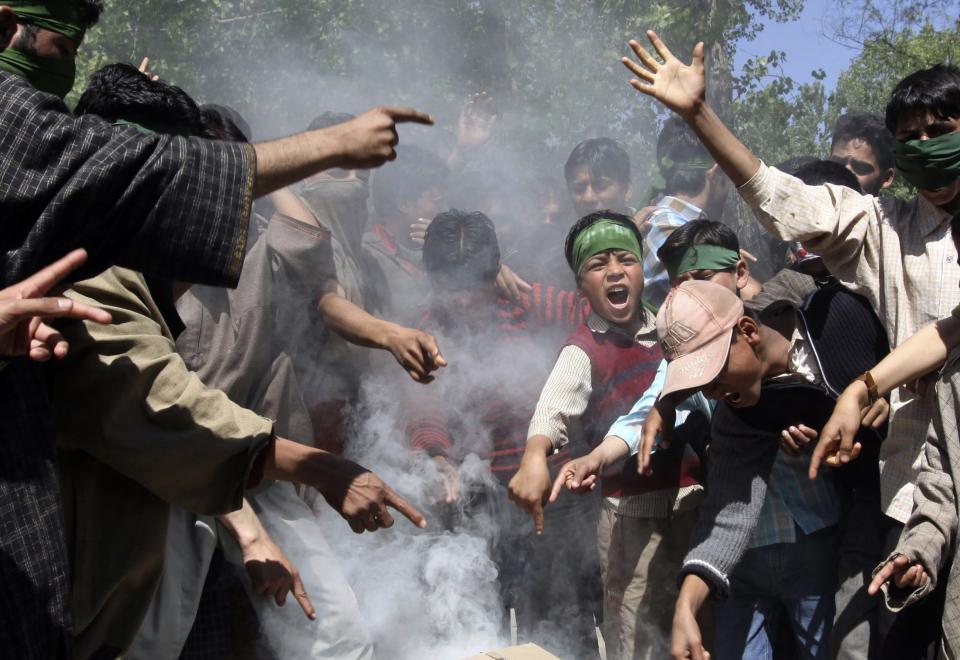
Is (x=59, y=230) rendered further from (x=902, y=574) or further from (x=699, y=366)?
(x=902, y=574)

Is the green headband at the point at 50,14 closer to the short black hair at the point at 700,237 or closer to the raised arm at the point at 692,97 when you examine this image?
the raised arm at the point at 692,97

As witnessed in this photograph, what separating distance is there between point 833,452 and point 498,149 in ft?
19.6

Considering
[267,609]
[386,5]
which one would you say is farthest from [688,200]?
[386,5]

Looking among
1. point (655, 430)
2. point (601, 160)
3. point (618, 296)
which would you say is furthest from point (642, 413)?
point (601, 160)

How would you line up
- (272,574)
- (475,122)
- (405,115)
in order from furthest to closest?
1. (475,122)
2. (272,574)
3. (405,115)

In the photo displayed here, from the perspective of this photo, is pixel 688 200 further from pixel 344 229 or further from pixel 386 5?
pixel 386 5

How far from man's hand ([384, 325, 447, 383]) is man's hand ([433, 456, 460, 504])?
50.1 inches

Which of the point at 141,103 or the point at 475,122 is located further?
the point at 475,122

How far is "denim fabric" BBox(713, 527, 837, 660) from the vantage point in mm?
3342

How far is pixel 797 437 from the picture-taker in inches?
124

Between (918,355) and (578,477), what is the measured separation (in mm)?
1177

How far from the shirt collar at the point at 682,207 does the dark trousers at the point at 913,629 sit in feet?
8.07

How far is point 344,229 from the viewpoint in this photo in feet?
16.1

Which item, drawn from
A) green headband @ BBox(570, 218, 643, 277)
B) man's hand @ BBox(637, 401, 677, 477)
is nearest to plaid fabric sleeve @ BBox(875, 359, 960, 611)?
man's hand @ BBox(637, 401, 677, 477)
